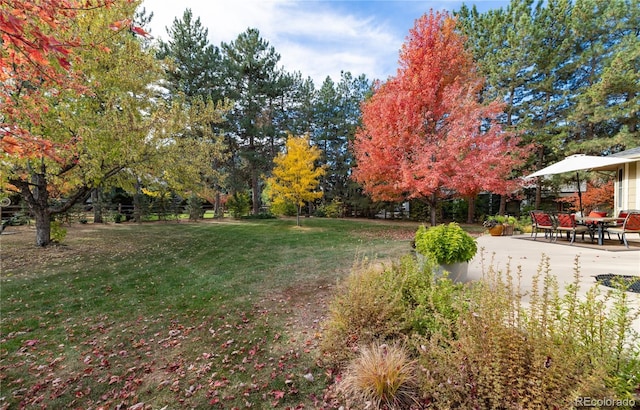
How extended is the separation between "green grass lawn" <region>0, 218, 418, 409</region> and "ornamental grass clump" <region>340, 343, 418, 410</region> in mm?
379

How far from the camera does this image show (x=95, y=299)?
16.7 feet

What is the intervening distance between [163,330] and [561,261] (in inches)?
299

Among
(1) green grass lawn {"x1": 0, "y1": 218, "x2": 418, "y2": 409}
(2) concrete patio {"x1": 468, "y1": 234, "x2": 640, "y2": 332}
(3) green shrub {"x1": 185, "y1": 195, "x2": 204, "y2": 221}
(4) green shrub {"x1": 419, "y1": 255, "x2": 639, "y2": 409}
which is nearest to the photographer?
(4) green shrub {"x1": 419, "y1": 255, "x2": 639, "y2": 409}

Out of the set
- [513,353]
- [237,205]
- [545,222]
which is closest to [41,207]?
[513,353]

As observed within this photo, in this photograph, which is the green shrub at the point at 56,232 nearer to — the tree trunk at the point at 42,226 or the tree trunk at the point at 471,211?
the tree trunk at the point at 42,226

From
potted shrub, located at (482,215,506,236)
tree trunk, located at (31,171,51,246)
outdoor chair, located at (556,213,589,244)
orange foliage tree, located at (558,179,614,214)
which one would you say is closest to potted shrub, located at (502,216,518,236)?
potted shrub, located at (482,215,506,236)

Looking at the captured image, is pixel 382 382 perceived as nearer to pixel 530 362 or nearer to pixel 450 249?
pixel 530 362

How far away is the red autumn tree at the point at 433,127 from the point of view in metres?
9.62

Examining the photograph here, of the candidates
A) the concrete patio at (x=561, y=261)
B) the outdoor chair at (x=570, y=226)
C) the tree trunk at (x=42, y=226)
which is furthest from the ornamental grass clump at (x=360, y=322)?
the tree trunk at (x=42, y=226)

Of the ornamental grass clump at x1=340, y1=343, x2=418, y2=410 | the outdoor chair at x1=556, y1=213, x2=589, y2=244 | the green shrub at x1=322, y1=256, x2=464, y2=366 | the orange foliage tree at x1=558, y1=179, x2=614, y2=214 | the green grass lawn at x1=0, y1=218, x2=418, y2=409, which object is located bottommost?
the green grass lawn at x1=0, y1=218, x2=418, y2=409

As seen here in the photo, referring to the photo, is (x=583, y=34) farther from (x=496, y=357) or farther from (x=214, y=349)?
(x=214, y=349)

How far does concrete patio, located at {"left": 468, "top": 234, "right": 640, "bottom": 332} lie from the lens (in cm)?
445

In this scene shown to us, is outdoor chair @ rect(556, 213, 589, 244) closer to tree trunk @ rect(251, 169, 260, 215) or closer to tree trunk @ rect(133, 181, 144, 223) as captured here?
tree trunk @ rect(251, 169, 260, 215)

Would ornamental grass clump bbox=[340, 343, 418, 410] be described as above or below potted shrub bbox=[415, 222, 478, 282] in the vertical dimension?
below
